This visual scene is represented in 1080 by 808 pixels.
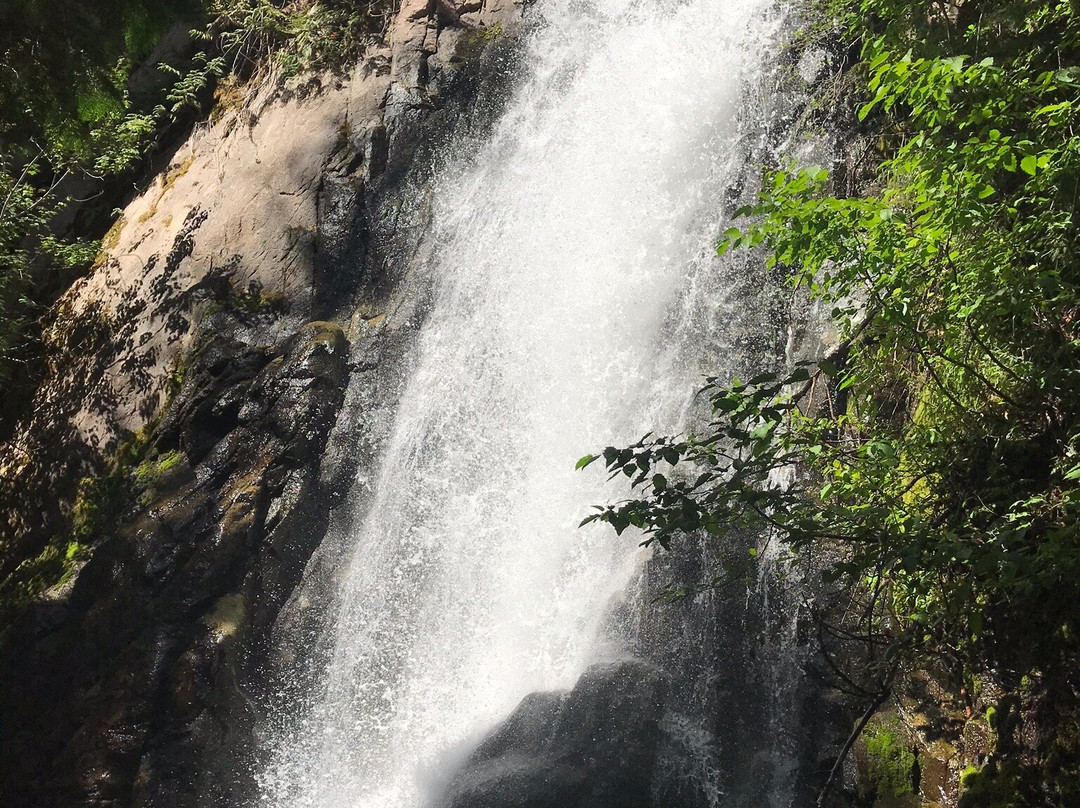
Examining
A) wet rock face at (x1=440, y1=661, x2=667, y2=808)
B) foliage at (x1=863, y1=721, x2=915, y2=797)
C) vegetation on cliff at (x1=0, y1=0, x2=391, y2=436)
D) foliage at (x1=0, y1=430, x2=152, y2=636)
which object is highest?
vegetation on cliff at (x1=0, y1=0, x2=391, y2=436)

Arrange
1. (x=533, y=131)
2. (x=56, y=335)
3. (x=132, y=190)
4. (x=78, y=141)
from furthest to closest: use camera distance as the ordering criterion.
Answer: (x=132, y=190) → (x=56, y=335) → (x=533, y=131) → (x=78, y=141)

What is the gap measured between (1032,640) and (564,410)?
15.0ft

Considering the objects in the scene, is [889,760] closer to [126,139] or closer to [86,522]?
[86,522]

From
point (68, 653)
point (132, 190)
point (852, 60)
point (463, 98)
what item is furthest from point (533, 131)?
point (68, 653)

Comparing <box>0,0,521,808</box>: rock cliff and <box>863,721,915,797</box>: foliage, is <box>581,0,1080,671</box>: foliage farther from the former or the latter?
<box>0,0,521,808</box>: rock cliff

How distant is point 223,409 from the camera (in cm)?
875

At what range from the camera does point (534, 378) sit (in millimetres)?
8320

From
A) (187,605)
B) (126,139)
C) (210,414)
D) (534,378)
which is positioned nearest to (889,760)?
(534,378)

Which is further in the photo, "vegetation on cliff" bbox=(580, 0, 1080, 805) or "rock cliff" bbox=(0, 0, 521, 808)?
"rock cliff" bbox=(0, 0, 521, 808)

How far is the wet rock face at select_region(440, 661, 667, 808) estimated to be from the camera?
5266mm

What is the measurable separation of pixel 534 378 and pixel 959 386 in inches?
176

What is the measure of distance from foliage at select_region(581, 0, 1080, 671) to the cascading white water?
3022 mm

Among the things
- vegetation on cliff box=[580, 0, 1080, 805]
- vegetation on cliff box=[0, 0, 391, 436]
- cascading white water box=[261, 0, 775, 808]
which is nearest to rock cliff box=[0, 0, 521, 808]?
vegetation on cliff box=[0, 0, 391, 436]

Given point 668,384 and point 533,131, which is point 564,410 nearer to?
point 668,384
